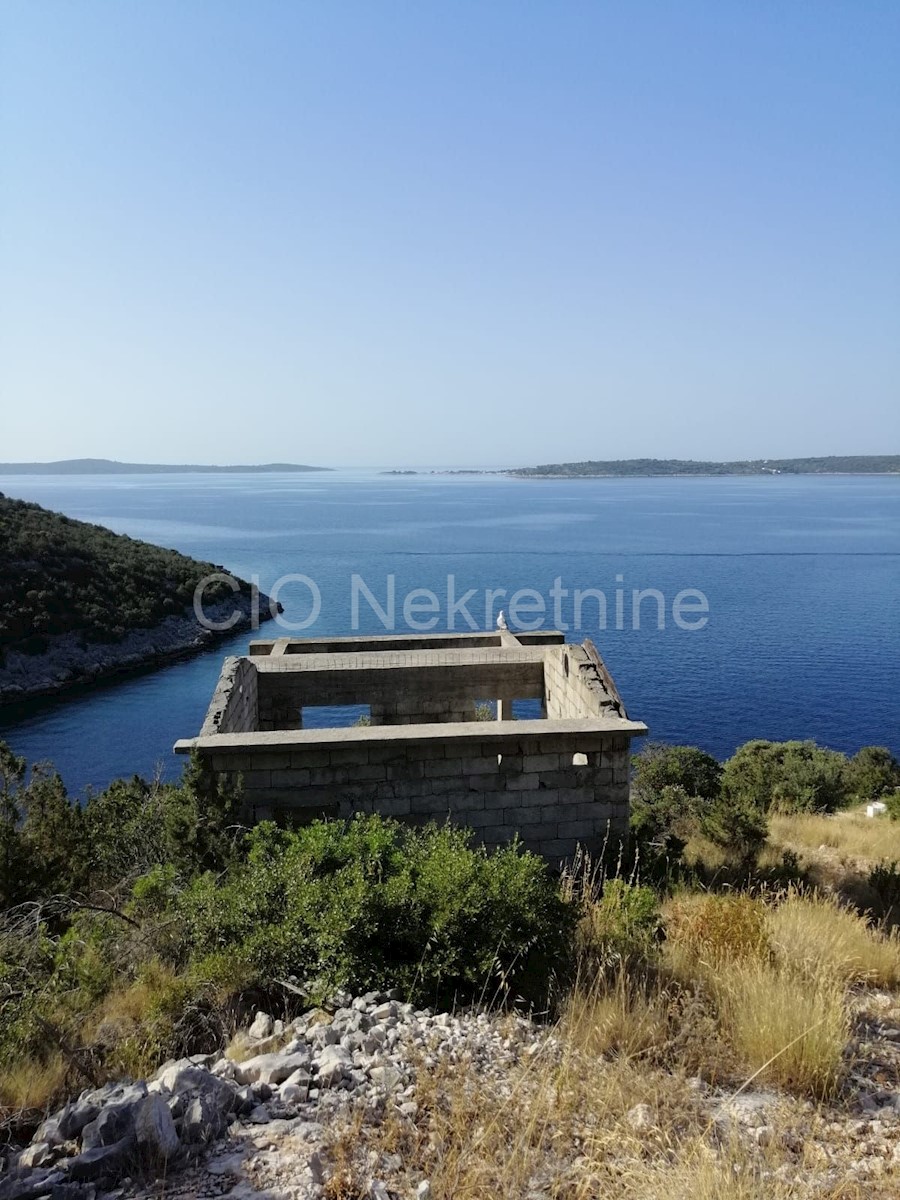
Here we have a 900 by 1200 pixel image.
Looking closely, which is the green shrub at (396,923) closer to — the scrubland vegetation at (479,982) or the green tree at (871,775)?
the scrubland vegetation at (479,982)

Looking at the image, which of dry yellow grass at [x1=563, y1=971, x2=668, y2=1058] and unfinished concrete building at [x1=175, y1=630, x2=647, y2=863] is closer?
dry yellow grass at [x1=563, y1=971, x2=668, y2=1058]

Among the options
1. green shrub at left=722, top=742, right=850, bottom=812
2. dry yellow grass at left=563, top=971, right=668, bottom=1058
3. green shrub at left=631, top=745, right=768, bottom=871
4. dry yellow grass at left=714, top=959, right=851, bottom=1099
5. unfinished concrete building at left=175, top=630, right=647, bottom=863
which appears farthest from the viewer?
A: green shrub at left=722, top=742, right=850, bottom=812

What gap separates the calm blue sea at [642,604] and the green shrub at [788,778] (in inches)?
228

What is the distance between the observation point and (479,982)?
4957 mm

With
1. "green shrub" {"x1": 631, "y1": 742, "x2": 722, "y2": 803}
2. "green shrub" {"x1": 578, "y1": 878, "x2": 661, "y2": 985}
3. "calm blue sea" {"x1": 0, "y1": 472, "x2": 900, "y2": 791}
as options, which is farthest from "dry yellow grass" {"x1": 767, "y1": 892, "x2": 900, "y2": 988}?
"calm blue sea" {"x1": 0, "y1": 472, "x2": 900, "y2": 791}

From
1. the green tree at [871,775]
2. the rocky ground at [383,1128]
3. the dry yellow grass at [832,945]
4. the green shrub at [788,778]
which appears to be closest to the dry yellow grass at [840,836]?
the green shrub at [788,778]

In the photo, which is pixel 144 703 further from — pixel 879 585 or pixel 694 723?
pixel 879 585

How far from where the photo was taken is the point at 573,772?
337 inches

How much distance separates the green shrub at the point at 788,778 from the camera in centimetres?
1995

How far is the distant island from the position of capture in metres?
46.5

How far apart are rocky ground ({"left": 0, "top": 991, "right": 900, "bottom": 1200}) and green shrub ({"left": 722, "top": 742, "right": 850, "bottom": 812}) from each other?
510 inches

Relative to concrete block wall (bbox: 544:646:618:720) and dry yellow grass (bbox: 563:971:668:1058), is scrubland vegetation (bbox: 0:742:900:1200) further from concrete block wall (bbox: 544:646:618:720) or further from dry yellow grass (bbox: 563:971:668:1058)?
concrete block wall (bbox: 544:646:618:720)

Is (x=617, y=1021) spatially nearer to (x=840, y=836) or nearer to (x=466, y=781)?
(x=466, y=781)

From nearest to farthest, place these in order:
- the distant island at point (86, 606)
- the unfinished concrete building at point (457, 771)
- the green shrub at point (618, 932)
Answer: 1. the green shrub at point (618, 932)
2. the unfinished concrete building at point (457, 771)
3. the distant island at point (86, 606)
